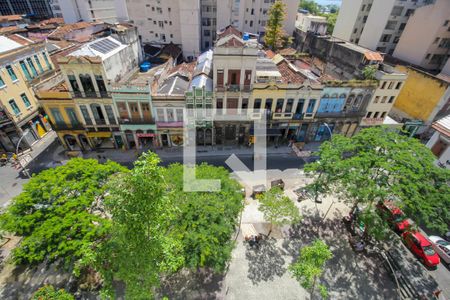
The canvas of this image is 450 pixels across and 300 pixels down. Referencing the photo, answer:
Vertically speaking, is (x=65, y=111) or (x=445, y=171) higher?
(x=445, y=171)

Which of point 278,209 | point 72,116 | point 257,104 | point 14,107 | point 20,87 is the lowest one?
point 278,209

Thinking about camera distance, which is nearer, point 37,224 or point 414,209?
point 37,224

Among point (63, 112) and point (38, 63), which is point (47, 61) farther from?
point (63, 112)

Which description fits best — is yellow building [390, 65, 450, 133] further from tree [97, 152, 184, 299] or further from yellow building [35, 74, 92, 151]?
yellow building [35, 74, 92, 151]

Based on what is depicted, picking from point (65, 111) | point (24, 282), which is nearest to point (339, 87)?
point (65, 111)

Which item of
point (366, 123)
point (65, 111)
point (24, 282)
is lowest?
point (24, 282)

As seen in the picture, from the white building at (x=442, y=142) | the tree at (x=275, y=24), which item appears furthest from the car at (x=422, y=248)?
the tree at (x=275, y=24)

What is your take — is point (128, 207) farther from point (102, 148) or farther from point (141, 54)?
point (141, 54)

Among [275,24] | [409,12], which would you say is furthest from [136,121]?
[409,12]
